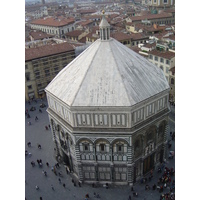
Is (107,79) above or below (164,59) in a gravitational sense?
below

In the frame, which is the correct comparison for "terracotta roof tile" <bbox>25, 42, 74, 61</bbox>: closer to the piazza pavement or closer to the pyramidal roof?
the piazza pavement

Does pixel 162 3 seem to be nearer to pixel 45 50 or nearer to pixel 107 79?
pixel 45 50

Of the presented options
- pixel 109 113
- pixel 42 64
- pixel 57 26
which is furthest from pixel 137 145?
pixel 57 26

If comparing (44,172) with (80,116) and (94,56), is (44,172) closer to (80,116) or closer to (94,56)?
→ (80,116)

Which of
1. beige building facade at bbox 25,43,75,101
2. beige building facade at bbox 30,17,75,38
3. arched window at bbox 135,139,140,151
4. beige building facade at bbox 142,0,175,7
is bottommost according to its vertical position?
arched window at bbox 135,139,140,151

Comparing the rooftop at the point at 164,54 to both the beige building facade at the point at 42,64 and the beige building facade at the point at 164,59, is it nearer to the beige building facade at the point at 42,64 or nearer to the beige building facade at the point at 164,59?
the beige building facade at the point at 164,59

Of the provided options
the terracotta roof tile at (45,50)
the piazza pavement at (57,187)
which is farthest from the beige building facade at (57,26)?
the piazza pavement at (57,187)

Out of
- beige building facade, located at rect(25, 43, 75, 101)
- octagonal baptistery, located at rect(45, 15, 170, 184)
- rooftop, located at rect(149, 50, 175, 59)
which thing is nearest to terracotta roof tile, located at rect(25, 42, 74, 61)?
beige building facade, located at rect(25, 43, 75, 101)

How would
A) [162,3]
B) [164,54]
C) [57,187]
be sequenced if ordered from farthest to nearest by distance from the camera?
[162,3]
[164,54]
[57,187]
